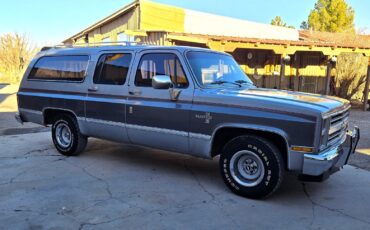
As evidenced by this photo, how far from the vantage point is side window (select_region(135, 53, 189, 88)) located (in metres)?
5.23

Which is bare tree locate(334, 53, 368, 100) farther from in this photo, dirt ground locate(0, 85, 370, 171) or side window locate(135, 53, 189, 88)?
side window locate(135, 53, 189, 88)

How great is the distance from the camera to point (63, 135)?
22.9ft

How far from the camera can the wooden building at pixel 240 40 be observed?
14.4m

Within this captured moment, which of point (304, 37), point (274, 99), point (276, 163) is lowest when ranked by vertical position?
point (276, 163)

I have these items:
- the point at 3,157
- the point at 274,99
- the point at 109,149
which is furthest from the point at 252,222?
the point at 3,157

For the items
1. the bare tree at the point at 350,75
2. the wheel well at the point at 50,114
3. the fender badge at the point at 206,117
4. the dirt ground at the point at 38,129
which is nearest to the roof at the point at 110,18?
the dirt ground at the point at 38,129

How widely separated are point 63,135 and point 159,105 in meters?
2.59

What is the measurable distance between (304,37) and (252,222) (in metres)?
22.5

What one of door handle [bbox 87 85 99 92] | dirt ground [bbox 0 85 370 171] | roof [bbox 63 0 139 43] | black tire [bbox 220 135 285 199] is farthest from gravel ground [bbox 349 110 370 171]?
roof [bbox 63 0 139 43]

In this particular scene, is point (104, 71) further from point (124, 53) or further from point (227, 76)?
point (227, 76)

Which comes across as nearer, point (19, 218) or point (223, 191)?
point (19, 218)

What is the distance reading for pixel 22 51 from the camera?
35.6 m

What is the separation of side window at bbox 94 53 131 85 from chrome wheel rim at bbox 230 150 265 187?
2.24 m

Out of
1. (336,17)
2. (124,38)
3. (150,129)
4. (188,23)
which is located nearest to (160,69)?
(150,129)
